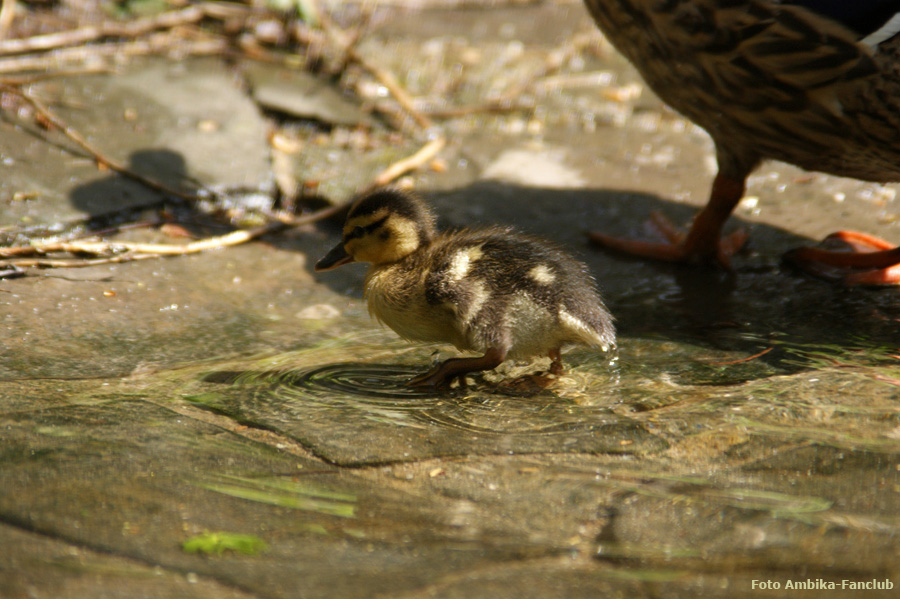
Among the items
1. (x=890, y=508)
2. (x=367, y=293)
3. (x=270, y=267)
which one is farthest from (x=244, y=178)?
(x=890, y=508)

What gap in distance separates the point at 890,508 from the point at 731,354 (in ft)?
4.06

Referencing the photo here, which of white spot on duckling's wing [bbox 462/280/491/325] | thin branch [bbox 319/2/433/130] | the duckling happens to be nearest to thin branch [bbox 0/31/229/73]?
thin branch [bbox 319/2/433/130]

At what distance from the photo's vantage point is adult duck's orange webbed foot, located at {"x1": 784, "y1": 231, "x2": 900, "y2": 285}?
12.0 feet

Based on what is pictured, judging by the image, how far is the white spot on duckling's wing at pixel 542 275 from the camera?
9.62 feet

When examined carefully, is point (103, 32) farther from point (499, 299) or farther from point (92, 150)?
point (499, 299)

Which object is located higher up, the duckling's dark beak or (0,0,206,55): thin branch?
(0,0,206,55): thin branch

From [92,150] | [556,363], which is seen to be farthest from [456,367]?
[92,150]

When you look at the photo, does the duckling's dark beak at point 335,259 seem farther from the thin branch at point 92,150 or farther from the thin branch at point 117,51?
the thin branch at point 117,51

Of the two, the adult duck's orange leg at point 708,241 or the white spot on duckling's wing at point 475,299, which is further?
the adult duck's orange leg at point 708,241

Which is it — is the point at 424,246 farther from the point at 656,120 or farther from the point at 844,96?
the point at 656,120

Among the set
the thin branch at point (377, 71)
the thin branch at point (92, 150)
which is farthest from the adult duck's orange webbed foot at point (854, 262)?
the thin branch at point (92, 150)

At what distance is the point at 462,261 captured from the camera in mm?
3043

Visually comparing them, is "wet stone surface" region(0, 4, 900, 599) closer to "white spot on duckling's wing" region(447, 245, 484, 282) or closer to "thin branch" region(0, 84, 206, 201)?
"thin branch" region(0, 84, 206, 201)

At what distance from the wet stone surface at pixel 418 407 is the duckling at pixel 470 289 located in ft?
0.54
